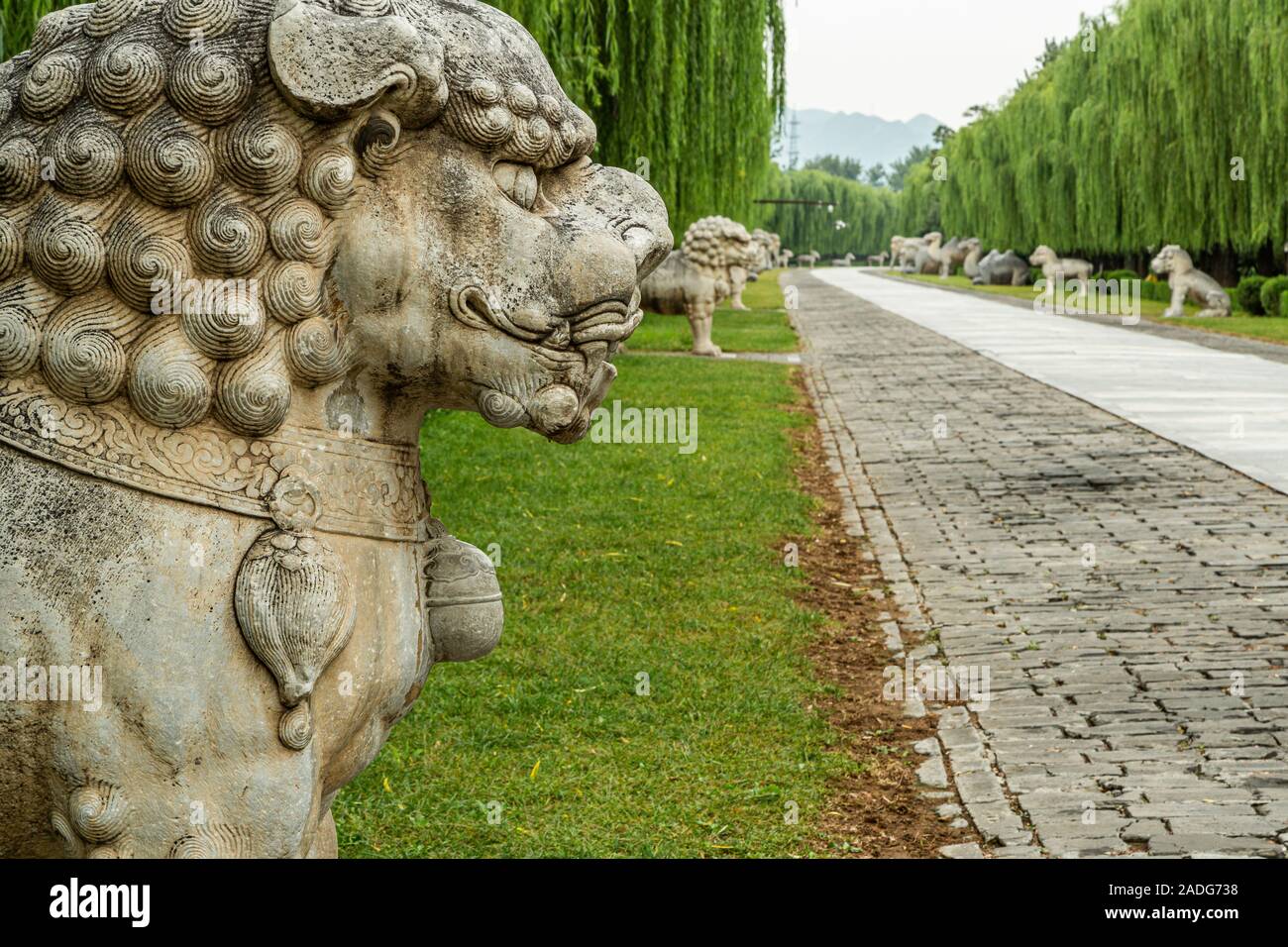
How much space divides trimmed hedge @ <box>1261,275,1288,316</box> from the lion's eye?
29.5 m

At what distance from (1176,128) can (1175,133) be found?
0.15 meters

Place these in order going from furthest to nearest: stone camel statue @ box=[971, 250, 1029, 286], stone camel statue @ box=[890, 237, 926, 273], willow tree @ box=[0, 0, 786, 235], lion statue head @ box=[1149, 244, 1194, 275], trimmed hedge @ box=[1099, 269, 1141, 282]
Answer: stone camel statue @ box=[890, 237, 926, 273] → stone camel statue @ box=[971, 250, 1029, 286] → trimmed hedge @ box=[1099, 269, 1141, 282] → lion statue head @ box=[1149, 244, 1194, 275] → willow tree @ box=[0, 0, 786, 235]

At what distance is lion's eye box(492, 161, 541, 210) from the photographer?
229 centimetres

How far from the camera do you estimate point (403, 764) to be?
202 inches

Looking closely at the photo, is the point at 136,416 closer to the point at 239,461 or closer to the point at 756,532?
the point at 239,461

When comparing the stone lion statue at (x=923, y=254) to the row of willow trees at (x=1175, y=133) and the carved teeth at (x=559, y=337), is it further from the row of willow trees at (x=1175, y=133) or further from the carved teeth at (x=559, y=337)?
the carved teeth at (x=559, y=337)

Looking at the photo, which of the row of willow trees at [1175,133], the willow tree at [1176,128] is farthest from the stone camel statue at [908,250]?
the willow tree at [1176,128]

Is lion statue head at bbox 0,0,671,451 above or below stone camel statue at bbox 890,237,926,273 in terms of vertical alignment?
below

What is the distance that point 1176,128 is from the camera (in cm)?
2877

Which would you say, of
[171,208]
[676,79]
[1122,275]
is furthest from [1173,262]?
[171,208]

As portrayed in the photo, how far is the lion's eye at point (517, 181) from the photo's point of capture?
90.1 inches

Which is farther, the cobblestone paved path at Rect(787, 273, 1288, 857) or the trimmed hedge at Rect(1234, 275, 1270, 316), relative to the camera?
the trimmed hedge at Rect(1234, 275, 1270, 316)

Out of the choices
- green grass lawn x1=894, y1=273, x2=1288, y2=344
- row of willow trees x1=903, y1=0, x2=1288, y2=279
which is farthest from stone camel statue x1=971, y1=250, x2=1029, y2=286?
green grass lawn x1=894, y1=273, x2=1288, y2=344

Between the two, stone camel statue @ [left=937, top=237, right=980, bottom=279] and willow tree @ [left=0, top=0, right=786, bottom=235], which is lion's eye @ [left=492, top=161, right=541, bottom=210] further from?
stone camel statue @ [left=937, top=237, right=980, bottom=279]
